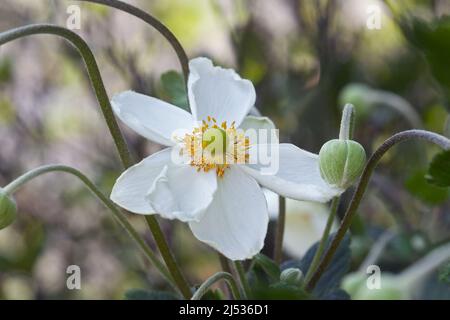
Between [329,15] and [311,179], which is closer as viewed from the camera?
[311,179]

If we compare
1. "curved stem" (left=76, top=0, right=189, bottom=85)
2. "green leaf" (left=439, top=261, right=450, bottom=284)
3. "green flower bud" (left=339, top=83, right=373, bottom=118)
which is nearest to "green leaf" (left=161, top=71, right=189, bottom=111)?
"curved stem" (left=76, top=0, right=189, bottom=85)

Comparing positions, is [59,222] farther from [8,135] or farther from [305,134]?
[305,134]

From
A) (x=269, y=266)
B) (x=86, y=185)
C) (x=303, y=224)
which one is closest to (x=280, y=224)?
(x=269, y=266)

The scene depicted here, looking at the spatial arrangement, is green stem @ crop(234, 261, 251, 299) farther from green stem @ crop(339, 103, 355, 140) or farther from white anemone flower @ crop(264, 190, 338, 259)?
white anemone flower @ crop(264, 190, 338, 259)

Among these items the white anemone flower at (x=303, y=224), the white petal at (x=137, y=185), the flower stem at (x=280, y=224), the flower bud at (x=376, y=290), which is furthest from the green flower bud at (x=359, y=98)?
the white petal at (x=137, y=185)

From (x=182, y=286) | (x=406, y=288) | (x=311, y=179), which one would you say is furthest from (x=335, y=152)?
(x=406, y=288)

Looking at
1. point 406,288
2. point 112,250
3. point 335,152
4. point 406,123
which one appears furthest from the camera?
point 112,250
